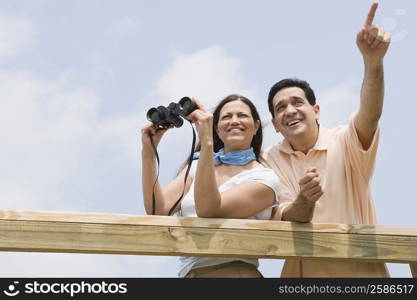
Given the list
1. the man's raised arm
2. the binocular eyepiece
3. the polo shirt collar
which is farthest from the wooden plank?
the polo shirt collar

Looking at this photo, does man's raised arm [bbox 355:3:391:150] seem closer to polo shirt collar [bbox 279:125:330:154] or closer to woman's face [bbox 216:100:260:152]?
polo shirt collar [bbox 279:125:330:154]

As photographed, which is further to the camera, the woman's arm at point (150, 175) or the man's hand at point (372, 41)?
the woman's arm at point (150, 175)

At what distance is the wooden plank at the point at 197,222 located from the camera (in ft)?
9.96

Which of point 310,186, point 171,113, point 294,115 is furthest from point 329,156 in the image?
point 171,113

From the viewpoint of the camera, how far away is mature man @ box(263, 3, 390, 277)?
3.56 m

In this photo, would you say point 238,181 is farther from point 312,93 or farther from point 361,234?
point 312,93

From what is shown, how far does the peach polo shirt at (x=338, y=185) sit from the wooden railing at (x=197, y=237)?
0.38 m

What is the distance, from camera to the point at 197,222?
318 centimetres

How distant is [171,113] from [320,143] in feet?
3.30

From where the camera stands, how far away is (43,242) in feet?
9.88

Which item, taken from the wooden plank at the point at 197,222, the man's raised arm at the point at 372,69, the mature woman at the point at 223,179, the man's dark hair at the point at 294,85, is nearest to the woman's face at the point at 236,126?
the mature woman at the point at 223,179

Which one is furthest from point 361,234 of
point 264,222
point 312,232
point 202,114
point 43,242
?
point 43,242

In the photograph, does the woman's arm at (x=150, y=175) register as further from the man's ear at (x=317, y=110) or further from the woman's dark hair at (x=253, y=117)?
the man's ear at (x=317, y=110)

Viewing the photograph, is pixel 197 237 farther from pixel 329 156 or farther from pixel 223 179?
pixel 329 156
